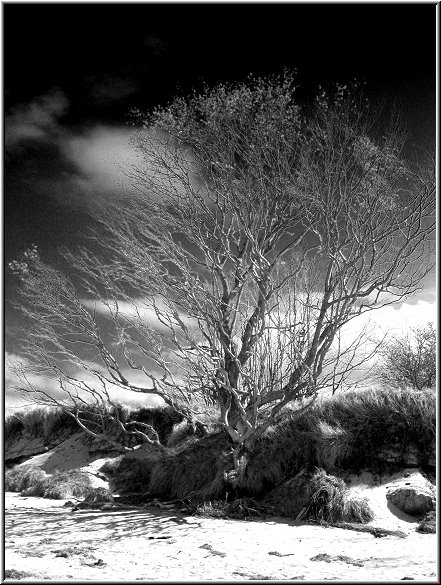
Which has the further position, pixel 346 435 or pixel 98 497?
pixel 98 497

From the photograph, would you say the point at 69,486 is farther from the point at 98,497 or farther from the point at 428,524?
the point at 428,524

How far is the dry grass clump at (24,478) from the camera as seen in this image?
1059 cm

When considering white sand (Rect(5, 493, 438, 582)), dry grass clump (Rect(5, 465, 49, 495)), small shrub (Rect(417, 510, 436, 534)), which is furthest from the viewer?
dry grass clump (Rect(5, 465, 49, 495))

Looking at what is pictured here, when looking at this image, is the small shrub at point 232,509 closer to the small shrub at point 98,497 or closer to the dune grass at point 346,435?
the dune grass at point 346,435

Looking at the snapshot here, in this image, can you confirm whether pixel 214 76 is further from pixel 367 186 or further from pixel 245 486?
pixel 245 486

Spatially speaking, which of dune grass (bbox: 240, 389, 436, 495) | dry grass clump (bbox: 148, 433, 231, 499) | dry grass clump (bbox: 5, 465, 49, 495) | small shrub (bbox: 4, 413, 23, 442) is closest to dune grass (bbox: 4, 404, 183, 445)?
small shrub (bbox: 4, 413, 23, 442)

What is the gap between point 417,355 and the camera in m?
15.7

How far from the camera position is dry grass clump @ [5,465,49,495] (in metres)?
10.6

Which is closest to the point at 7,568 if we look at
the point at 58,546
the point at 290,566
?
A: the point at 58,546

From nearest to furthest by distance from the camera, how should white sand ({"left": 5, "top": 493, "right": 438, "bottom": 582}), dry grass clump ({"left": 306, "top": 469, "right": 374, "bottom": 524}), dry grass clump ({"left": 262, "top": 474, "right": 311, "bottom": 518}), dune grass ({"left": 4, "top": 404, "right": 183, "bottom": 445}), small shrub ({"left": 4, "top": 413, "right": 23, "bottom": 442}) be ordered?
1. white sand ({"left": 5, "top": 493, "right": 438, "bottom": 582})
2. dry grass clump ({"left": 306, "top": 469, "right": 374, "bottom": 524})
3. dry grass clump ({"left": 262, "top": 474, "right": 311, "bottom": 518})
4. dune grass ({"left": 4, "top": 404, "right": 183, "bottom": 445})
5. small shrub ({"left": 4, "top": 413, "right": 23, "bottom": 442})

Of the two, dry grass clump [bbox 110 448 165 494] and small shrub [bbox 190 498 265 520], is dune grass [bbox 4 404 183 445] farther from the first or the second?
small shrub [bbox 190 498 265 520]

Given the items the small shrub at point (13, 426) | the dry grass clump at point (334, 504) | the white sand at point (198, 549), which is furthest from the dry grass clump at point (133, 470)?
the small shrub at point (13, 426)

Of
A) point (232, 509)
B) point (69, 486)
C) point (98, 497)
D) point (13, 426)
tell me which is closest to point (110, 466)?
point (69, 486)

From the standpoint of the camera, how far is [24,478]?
35.3 ft
